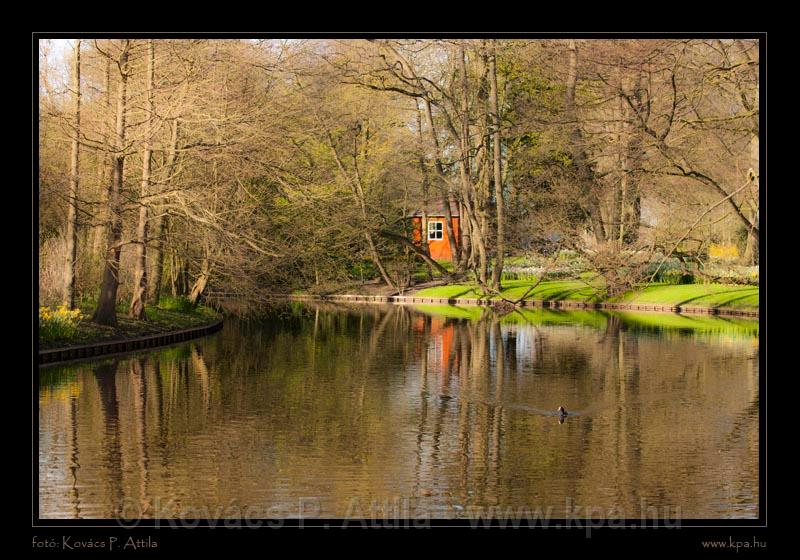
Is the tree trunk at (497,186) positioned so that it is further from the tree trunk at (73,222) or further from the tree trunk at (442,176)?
the tree trunk at (73,222)

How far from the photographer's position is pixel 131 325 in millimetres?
30297

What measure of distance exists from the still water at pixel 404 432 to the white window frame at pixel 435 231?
1934 inches

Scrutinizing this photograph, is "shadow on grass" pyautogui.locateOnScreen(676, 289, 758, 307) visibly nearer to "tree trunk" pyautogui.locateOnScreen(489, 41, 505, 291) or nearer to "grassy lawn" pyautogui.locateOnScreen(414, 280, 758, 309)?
"grassy lawn" pyautogui.locateOnScreen(414, 280, 758, 309)

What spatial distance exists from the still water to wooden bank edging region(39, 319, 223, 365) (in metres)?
0.76

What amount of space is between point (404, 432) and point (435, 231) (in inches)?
2505

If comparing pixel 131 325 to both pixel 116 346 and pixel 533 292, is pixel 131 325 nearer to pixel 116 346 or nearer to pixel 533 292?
pixel 116 346

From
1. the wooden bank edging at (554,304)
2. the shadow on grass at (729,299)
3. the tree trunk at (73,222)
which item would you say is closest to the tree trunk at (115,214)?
the tree trunk at (73,222)

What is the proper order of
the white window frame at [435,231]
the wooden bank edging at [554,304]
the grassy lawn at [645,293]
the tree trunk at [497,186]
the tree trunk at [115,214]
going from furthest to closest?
the white window frame at [435,231], the tree trunk at [497,186], the grassy lawn at [645,293], the wooden bank edging at [554,304], the tree trunk at [115,214]

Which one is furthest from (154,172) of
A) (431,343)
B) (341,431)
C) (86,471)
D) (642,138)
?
(86,471)

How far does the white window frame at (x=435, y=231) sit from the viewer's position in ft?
261

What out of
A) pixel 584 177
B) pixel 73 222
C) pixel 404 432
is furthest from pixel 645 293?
pixel 404 432

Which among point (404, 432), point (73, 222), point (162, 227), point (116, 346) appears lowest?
point (404, 432)
